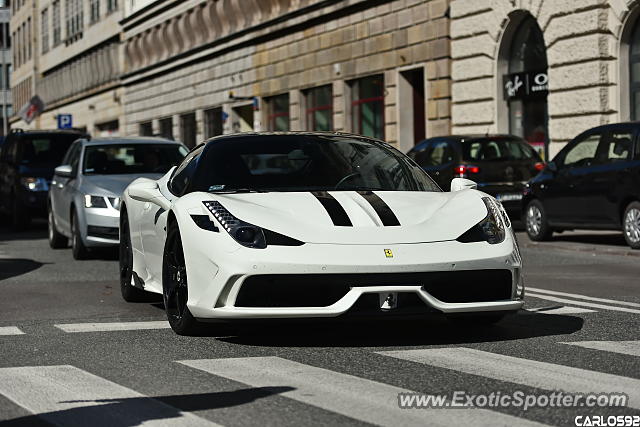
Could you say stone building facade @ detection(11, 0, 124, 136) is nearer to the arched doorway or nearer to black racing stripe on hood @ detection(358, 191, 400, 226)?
the arched doorway

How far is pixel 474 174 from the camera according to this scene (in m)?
22.8

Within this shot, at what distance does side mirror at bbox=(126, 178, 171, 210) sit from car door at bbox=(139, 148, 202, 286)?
1.5 inches

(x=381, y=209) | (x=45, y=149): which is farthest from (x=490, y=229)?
(x=45, y=149)

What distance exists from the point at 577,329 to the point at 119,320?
119 inches

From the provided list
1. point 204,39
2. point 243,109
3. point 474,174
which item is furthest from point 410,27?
point 204,39

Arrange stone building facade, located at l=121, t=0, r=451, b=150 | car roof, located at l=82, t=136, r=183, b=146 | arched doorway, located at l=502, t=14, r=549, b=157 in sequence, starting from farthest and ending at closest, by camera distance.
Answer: stone building facade, located at l=121, t=0, r=451, b=150 < arched doorway, located at l=502, t=14, r=549, b=157 < car roof, located at l=82, t=136, r=183, b=146

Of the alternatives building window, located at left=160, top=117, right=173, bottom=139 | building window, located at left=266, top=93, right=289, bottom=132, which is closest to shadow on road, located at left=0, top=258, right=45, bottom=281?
building window, located at left=266, top=93, right=289, bottom=132

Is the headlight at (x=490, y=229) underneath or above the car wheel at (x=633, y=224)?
above

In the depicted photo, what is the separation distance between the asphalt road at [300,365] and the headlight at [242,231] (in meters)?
0.52

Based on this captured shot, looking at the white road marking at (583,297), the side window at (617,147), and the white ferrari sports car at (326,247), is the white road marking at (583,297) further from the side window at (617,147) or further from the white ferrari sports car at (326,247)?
the side window at (617,147)

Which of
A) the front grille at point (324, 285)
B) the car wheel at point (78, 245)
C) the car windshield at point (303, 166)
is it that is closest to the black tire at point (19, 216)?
the car wheel at point (78, 245)

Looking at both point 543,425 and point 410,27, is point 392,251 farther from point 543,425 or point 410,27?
point 410,27

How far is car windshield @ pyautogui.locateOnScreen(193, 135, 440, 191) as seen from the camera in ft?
28.5

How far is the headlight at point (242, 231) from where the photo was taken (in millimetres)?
7617
